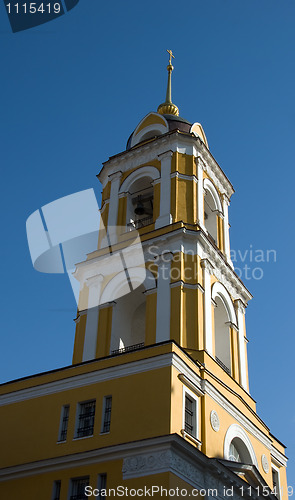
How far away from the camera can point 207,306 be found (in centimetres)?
2795

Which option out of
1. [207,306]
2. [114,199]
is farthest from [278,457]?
[114,199]

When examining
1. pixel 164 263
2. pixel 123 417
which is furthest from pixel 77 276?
pixel 123 417

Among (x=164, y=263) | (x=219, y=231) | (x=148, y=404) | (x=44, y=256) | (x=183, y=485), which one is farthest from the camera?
(x=219, y=231)

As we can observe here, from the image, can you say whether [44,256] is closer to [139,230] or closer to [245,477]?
[139,230]

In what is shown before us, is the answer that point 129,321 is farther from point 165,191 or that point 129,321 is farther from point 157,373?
point 157,373

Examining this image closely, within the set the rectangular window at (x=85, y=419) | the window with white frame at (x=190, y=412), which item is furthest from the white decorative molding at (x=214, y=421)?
the rectangular window at (x=85, y=419)

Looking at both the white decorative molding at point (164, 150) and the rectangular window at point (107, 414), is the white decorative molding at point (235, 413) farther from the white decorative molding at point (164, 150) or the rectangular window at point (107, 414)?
the white decorative molding at point (164, 150)

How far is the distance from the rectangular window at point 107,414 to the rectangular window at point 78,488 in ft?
5.48

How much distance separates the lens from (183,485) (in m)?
21.0

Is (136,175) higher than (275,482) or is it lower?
higher

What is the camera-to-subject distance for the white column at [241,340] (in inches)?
1162

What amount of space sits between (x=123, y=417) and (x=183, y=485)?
3066mm

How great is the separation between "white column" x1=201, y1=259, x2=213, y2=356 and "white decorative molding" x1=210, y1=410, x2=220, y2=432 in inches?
103

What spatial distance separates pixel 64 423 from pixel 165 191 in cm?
1200
